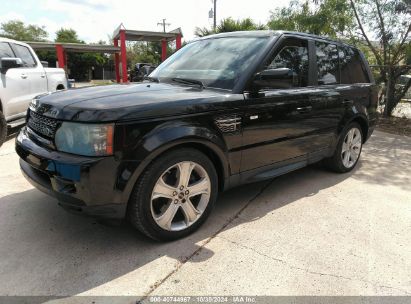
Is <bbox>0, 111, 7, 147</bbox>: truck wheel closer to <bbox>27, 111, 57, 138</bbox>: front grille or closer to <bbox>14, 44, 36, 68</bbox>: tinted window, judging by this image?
<bbox>14, 44, 36, 68</bbox>: tinted window

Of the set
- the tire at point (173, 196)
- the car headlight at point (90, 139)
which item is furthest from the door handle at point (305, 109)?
the car headlight at point (90, 139)

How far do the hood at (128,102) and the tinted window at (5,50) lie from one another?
413cm

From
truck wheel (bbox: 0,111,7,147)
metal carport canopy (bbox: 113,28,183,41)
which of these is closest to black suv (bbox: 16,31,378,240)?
truck wheel (bbox: 0,111,7,147)

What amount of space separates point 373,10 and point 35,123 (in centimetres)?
1018

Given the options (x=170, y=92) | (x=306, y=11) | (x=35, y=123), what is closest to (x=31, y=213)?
(x=35, y=123)

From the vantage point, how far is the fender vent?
3.07 m

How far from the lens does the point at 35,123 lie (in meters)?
3.03

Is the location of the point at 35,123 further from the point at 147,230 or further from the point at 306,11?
the point at 306,11

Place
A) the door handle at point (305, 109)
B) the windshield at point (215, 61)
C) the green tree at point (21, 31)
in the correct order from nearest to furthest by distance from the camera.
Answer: the windshield at point (215, 61) < the door handle at point (305, 109) < the green tree at point (21, 31)

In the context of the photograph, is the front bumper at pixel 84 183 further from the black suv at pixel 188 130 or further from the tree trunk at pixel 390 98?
the tree trunk at pixel 390 98

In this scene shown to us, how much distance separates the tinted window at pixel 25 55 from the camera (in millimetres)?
7035

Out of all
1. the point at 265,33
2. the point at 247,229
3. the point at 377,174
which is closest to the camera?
the point at 247,229

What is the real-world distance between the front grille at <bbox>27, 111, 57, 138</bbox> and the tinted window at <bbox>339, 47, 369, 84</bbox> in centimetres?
354

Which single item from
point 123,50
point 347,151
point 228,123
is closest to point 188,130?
point 228,123
